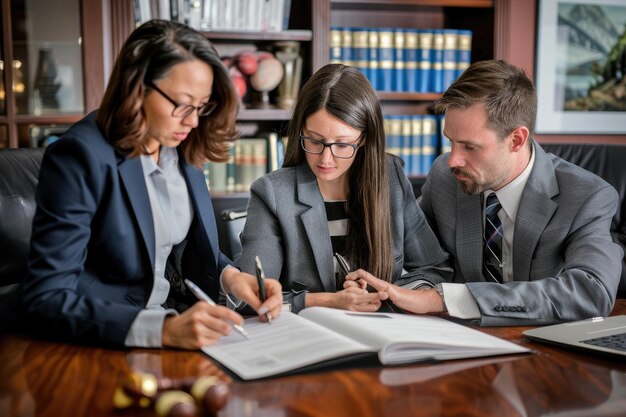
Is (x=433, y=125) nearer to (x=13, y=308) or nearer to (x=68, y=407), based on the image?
(x=13, y=308)

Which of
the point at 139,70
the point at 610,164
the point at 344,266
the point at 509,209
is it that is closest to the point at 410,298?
the point at 344,266

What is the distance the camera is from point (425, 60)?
377 cm

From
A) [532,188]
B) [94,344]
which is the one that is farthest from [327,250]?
[94,344]

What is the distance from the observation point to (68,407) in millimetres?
948

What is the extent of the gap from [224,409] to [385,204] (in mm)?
1010

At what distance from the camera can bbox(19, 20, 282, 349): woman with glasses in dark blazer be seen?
1213 mm

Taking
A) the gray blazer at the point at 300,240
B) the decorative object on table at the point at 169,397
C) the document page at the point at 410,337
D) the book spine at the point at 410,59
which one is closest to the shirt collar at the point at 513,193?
the gray blazer at the point at 300,240

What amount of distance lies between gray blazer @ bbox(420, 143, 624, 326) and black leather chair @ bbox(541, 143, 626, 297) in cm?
37

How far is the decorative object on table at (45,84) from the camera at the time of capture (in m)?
3.16

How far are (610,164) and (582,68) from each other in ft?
6.56

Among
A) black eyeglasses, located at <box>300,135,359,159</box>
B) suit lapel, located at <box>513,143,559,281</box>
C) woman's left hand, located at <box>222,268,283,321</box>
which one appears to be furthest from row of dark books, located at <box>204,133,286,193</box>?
woman's left hand, located at <box>222,268,283,321</box>

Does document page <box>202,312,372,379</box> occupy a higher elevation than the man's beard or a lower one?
lower

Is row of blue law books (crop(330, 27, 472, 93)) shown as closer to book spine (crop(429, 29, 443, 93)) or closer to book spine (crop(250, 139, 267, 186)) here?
book spine (crop(429, 29, 443, 93))

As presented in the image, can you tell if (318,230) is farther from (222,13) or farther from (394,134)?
(394,134)
